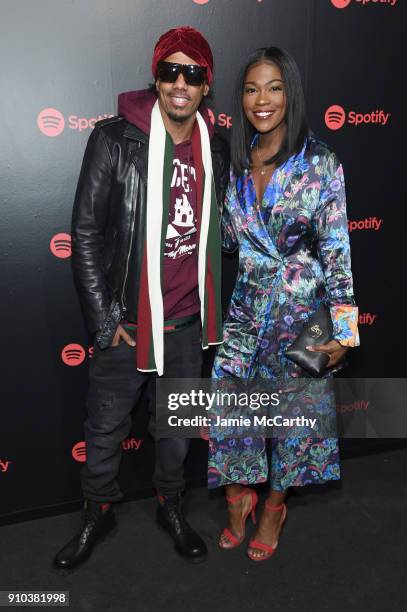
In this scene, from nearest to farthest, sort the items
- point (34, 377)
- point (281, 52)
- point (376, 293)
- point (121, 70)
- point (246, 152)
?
point (281, 52) → point (246, 152) → point (121, 70) → point (34, 377) → point (376, 293)

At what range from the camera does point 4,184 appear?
2291 mm

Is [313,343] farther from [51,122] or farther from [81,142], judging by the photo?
[51,122]

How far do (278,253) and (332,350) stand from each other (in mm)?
398

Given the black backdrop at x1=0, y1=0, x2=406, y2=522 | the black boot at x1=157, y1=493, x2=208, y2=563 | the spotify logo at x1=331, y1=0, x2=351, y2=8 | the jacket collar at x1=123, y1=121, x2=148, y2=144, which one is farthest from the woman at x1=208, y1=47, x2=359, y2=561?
the spotify logo at x1=331, y1=0, x2=351, y2=8

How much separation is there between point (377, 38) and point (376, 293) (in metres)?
1.20

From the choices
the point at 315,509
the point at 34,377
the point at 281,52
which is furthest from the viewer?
the point at 315,509

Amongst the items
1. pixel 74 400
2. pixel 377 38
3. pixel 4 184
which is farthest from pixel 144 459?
pixel 377 38

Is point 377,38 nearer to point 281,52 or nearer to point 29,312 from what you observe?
point 281,52

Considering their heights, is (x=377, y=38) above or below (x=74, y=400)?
above

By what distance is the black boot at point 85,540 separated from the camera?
7.71ft

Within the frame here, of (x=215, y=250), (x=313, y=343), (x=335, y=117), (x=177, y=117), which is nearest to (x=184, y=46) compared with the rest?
(x=177, y=117)

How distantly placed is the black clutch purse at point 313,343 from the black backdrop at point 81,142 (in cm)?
69

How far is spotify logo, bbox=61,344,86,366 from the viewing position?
2551 mm

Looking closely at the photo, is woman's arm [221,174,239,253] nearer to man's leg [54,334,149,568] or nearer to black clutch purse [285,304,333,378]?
black clutch purse [285,304,333,378]
